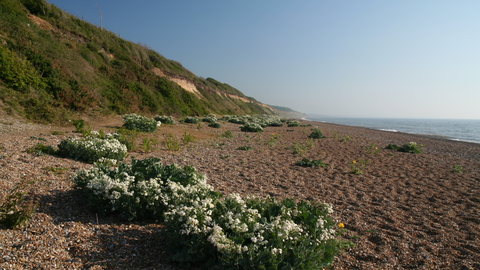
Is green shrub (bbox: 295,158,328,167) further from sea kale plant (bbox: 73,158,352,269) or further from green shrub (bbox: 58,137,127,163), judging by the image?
green shrub (bbox: 58,137,127,163)

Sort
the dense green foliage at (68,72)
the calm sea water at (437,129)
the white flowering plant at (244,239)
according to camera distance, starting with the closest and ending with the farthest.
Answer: the white flowering plant at (244,239) → the dense green foliage at (68,72) → the calm sea water at (437,129)

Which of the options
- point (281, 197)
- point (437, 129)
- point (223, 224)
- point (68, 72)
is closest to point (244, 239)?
point (223, 224)

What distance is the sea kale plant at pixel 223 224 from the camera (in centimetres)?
281

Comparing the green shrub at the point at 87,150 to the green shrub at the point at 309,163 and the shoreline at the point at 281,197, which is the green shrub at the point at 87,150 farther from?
the green shrub at the point at 309,163

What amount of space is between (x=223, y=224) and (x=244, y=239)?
332mm

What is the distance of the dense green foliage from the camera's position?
12875 mm

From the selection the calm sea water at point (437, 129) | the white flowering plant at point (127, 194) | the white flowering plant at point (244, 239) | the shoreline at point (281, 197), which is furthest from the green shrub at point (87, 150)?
the calm sea water at point (437, 129)

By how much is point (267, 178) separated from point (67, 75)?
1524 cm

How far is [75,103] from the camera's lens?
582 inches

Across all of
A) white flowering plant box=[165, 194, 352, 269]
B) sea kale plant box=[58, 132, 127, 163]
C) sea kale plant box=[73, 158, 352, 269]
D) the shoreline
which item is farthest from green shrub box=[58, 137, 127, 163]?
white flowering plant box=[165, 194, 352, 269]

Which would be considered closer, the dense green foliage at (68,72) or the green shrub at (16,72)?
the green shrub at (16,72)

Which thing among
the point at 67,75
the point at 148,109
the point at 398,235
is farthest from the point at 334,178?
the point at 148,109

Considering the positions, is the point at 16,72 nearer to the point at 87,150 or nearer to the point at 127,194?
the point at 87,150

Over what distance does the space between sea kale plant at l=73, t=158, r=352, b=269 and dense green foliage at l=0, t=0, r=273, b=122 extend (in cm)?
1052
